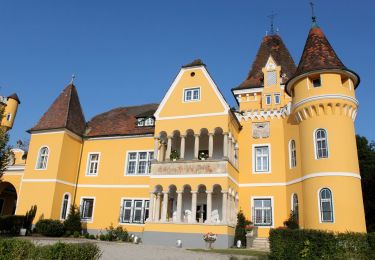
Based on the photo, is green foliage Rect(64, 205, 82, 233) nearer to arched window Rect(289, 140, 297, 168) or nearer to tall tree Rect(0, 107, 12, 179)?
tall tree Rect(0, 107, 12, 179)

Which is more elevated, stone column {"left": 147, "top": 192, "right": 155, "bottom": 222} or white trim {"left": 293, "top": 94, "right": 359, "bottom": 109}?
white trim {"left": 293, "top": 94, "right": 359, "bottom": 109}

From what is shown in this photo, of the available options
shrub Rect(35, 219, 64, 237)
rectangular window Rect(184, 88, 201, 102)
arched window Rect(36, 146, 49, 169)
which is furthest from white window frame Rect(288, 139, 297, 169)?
arched window Rect(36, 146, 49, 169)

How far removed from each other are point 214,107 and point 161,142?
5081 mm

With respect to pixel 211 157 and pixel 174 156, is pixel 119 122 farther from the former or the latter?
pixel 211 157

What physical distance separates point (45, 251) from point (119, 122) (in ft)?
74.1

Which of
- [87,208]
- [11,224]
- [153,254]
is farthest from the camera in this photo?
[87,208]

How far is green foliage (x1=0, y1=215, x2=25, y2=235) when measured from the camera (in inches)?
1001

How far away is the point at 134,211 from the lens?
2830 centimetres

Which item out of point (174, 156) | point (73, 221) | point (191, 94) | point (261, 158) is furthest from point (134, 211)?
point (261, 158)

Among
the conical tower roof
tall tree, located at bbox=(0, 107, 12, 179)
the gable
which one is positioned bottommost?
tall tree, located at bbox=(0, 107, 12, 179)

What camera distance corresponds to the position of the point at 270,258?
14.5m

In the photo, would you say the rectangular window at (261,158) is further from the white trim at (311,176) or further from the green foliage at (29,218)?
the green foliage at (29,218)

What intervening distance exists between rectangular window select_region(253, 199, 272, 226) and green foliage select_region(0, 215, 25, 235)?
17.2 meters

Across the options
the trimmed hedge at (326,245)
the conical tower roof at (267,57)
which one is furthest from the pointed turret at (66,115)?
the trimmed hedge at (326,245)
